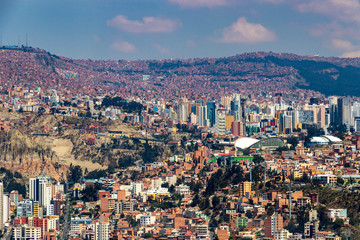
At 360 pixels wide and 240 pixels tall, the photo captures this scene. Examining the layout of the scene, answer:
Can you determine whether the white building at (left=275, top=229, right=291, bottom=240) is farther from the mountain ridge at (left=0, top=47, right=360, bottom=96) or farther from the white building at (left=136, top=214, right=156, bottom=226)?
the mountain ridge at (left=0, top=47, right=360, bottom=96)

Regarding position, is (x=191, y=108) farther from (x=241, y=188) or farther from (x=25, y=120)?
(x=241, y=188)

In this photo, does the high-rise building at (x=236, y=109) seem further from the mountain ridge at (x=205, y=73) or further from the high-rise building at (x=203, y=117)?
the mountain ridge at (x=205, y=73)

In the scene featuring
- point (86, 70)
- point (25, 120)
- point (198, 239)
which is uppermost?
point (86, 70)

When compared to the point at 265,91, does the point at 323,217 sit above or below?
below

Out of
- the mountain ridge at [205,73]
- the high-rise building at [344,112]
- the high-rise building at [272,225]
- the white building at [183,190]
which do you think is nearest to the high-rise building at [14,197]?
the white building at [183,190]

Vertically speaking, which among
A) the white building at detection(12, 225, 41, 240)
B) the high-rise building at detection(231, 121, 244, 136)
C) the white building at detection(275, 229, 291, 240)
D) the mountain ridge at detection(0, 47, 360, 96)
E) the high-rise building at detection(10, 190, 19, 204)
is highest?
the mountain ridge at detection(0, 47, 360, 96)

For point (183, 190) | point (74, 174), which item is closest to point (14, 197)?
point (183, 190)

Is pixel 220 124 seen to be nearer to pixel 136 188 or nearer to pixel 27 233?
pixel 136 188

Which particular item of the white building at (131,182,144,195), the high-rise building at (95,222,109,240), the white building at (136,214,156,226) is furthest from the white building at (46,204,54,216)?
the high-rise building at (95,222,109,240)

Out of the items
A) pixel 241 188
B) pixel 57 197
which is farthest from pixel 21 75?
pixel 241 188

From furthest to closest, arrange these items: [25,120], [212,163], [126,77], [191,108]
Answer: [126,77] < [191,108] < [25,120] < [212,163]

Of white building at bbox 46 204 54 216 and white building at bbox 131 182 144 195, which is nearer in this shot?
white building at bbox 46 204 54 216
